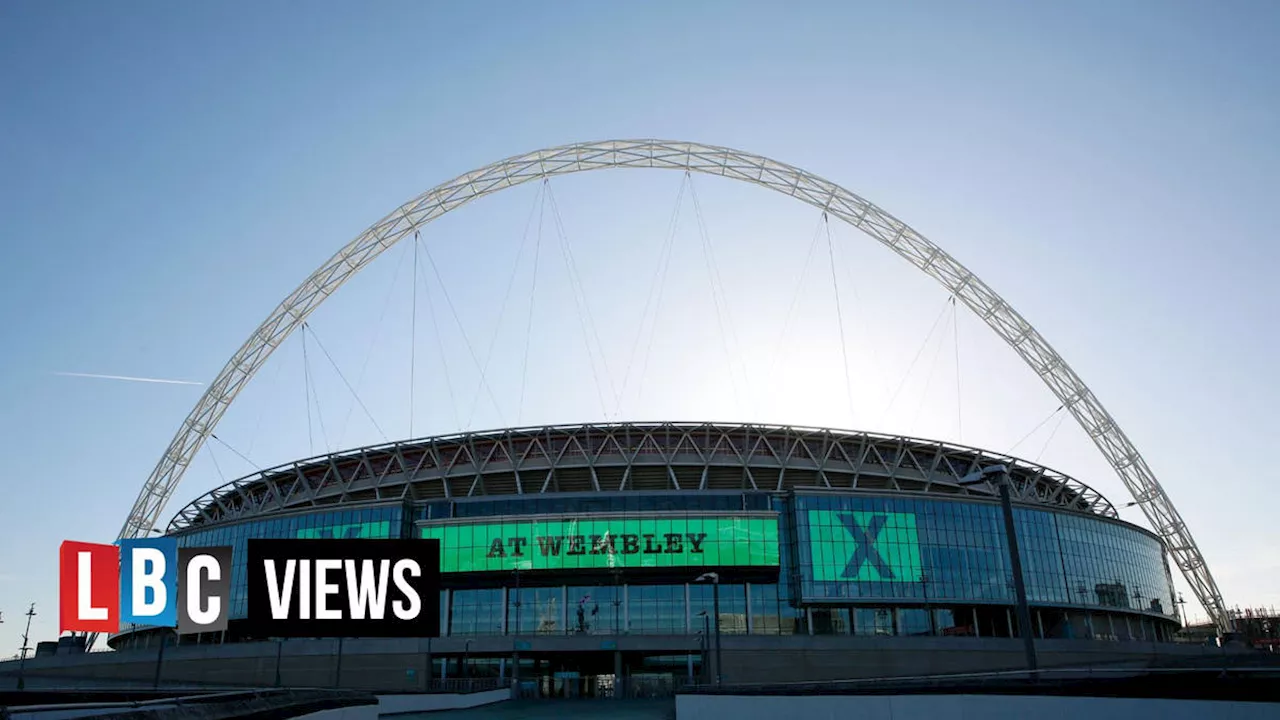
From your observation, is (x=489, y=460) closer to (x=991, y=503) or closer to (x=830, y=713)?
(x=991, y=503)

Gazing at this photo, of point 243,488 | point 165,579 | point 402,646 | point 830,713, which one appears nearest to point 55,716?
point 165,579

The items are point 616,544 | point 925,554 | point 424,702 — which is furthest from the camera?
point 925,554

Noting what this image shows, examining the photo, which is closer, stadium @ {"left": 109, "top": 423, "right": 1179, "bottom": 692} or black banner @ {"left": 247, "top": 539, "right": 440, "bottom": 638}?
black banner @ {"left": 247, "top": 539, "right": 440, "bottom": 638}

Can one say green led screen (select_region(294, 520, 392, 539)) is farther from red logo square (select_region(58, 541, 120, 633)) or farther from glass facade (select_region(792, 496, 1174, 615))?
red logo square (select_region(58, 541, 120, 633))

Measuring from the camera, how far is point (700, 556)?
69.8m

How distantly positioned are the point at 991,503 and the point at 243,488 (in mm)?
69938

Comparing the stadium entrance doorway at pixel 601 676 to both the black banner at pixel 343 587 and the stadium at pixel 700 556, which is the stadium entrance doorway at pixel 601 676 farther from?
the black banner at pixel 343 587

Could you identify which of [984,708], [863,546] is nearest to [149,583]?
[984,708]

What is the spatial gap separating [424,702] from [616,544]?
3345 centimetres

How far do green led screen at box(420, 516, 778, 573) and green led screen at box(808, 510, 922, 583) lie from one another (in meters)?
3.76

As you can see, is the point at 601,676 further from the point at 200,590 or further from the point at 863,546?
the point at 200,590

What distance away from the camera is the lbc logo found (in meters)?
10.6

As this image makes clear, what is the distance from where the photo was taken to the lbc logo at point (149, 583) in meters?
10.6

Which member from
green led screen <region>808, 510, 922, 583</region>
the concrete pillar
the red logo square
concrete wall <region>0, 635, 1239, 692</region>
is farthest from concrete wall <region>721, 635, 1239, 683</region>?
the red logo square
